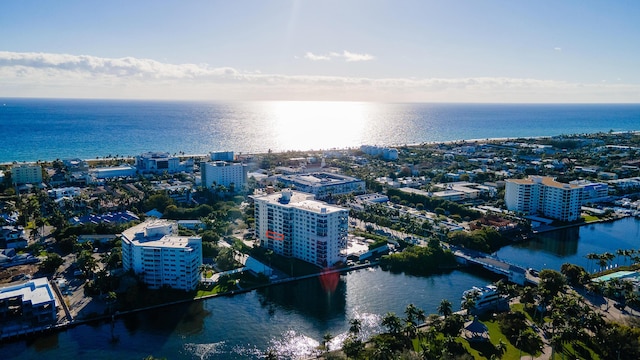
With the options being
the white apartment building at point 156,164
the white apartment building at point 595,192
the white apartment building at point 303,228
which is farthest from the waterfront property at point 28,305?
the white apartment building at point 595,192

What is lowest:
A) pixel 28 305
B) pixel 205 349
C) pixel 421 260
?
pixel 205 349

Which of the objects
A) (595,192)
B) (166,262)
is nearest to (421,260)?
(166,262)

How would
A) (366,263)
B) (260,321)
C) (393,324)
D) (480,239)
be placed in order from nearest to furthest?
(393,324)
(260,321)
(366,263)
(480,239)

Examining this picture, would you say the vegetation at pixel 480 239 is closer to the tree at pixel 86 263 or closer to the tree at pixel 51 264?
the tree at pixel 86 263

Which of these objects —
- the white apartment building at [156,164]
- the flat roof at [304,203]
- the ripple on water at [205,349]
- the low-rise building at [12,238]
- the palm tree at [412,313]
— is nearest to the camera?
the ripple on water at [205,349]

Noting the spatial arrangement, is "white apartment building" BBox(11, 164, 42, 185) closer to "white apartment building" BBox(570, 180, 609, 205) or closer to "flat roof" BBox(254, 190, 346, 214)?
"flat roof" BBox(254, 190, 346, 214)

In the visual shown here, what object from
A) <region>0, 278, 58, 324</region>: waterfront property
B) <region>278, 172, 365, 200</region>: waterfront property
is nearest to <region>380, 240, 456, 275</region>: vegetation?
<region>278, 172, 365, 200</region>: waterfront property

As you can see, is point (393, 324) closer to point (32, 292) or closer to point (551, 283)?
point (551, 283)
